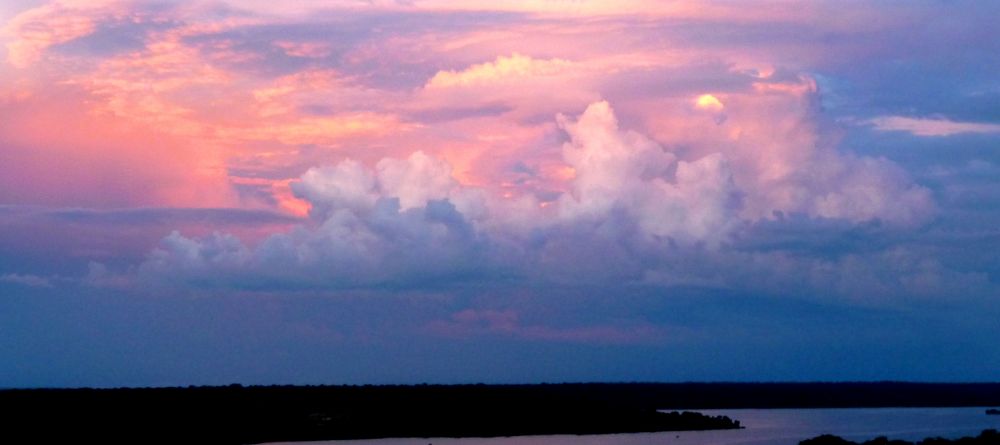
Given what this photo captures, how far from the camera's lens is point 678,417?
395 ft

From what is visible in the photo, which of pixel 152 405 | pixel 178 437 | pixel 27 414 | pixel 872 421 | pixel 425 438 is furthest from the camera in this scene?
pixel 872 421

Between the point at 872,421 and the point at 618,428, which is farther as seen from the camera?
the point at 872,421

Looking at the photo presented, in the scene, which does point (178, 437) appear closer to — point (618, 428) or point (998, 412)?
point (618, 428)

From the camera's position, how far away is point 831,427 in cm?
11688

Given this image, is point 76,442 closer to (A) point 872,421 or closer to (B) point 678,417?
(B) point 678,417

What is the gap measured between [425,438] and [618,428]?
21.0 meters

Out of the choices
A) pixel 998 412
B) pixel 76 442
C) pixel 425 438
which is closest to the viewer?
pixel 76 442

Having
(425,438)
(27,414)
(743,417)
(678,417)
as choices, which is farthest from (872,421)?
(27,414)

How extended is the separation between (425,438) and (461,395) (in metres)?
53.2

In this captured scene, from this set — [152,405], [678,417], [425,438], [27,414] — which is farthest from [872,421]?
[27,414]

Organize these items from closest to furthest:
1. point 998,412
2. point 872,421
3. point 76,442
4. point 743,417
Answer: point 76,442
point 872,421
point 743,417
point 998,412

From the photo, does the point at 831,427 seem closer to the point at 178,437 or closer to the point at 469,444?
the point at 469,444

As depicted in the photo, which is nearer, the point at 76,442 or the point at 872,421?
the point at 76,442

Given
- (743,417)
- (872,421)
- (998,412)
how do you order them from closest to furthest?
(872,421)
(743,417)
(998,412)
